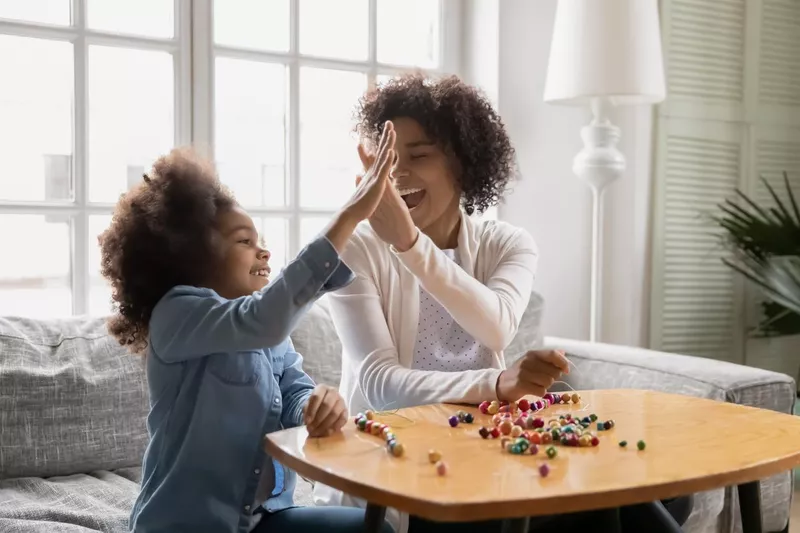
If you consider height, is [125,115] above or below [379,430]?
above

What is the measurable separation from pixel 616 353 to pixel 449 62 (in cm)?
126

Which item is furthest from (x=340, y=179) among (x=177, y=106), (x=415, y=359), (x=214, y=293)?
(x=214, y=293)

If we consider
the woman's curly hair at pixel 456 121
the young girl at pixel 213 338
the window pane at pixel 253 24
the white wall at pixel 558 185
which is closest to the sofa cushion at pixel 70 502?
the young girl at pixel 213 338

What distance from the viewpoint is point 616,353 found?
8.46ft

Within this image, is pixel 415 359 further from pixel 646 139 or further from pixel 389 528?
pixel 646 139

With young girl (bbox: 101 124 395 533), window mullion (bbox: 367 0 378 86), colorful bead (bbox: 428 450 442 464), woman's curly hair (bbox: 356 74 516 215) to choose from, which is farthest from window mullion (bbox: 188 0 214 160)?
colorful bead (bbox: 428 450 442 464)

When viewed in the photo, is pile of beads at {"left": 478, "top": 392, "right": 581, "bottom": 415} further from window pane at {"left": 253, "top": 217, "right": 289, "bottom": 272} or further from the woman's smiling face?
window pane at {"left": 253, "top": 217, "right": 289, "bottom": 272}

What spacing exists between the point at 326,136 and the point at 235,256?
1614 mm

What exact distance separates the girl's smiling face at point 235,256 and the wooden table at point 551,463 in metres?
0.29

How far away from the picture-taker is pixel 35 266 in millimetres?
2588

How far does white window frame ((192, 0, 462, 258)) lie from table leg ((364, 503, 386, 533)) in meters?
1.49

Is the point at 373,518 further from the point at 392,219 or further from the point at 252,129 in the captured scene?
the point at 252,129

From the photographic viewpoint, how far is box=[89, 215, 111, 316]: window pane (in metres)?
2.65

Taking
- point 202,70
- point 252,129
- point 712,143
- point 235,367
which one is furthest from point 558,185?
point 235,367
